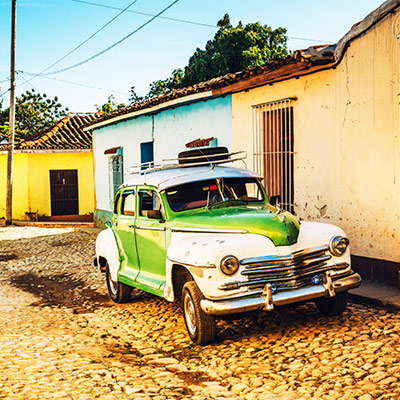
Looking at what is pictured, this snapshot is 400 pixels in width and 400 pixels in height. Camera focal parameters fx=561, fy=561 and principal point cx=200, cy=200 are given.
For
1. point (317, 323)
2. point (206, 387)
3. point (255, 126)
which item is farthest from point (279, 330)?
point (255, 126)

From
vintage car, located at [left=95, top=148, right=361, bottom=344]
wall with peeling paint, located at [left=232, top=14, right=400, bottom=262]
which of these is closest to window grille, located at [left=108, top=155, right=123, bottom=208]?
wall with peeling paint, located at [left=232, top=14, right=400, bottom=262]

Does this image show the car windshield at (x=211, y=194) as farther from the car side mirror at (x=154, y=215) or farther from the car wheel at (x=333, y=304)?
the car wheel at (x=333, y=304)

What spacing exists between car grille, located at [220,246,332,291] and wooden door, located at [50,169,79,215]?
742 inches

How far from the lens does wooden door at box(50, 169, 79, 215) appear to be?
2280cm

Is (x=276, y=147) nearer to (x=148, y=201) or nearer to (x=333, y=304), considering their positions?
(x=148, y=201)

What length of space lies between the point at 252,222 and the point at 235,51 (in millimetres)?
18495

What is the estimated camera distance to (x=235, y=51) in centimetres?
2250

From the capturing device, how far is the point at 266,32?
2352 centimetres

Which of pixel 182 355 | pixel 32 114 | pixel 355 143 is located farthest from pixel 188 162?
pixel 32 114

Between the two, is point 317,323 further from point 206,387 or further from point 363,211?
point 363,211

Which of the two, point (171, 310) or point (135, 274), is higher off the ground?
point (135, 274)

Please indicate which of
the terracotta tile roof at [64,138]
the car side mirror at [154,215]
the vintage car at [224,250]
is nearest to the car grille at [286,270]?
the vintage car at [224,250]

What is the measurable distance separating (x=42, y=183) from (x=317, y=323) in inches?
745

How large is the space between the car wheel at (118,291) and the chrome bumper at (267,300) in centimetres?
250
